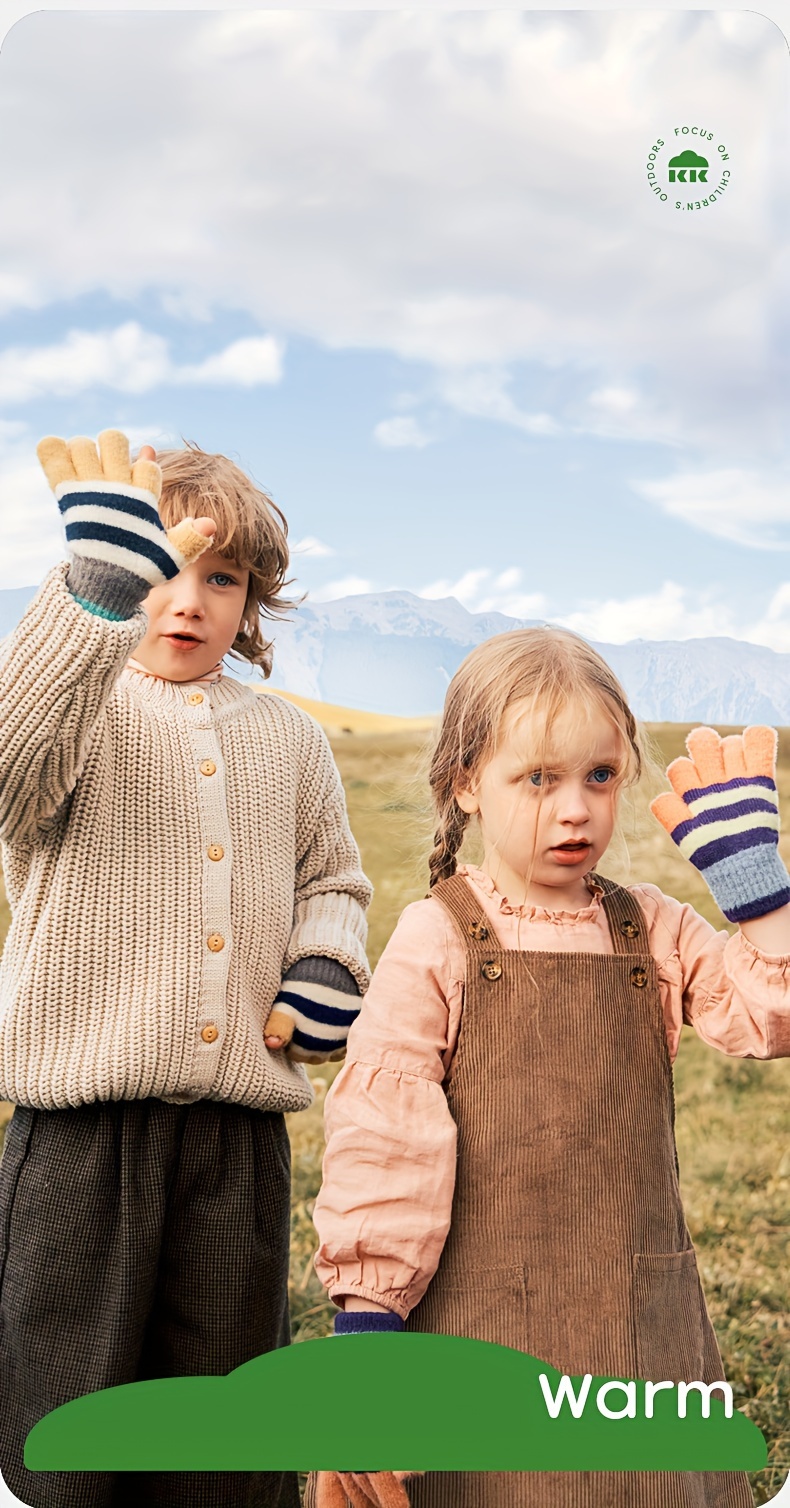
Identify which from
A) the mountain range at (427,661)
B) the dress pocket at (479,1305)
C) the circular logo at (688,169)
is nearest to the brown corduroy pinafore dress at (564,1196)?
the dress pocket at (479,1305)

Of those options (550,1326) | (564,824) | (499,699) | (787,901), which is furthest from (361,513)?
(550,1326)

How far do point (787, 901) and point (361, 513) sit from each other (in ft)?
1.92

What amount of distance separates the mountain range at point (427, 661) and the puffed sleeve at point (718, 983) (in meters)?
0.24

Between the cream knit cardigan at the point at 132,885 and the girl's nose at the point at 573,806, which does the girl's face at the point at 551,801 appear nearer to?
the girl's nose at the point at 573,806

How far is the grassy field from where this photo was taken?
1.35m

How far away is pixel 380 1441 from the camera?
3.80ft

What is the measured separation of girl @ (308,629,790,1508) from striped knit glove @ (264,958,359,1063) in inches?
4.3

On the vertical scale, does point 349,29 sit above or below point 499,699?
above

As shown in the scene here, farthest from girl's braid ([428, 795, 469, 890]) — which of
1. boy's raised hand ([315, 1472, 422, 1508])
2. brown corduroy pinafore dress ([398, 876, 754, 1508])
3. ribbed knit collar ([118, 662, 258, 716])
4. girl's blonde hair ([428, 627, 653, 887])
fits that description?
boy's raised hand ([315, 1472, 422, 1508])

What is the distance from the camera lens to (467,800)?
1.22 m

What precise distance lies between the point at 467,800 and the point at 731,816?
23 cm

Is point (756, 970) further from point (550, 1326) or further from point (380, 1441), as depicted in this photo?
point (380, 1441)

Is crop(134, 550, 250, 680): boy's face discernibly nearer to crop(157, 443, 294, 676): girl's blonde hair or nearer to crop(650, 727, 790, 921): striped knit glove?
crop(157, 443, 294, 676): girl's blonde hair

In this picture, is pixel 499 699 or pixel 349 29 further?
pixel 349 29
